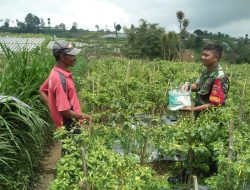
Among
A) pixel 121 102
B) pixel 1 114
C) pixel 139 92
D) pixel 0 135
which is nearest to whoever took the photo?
pixel 0 135

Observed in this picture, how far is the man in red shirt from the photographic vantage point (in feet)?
12.3

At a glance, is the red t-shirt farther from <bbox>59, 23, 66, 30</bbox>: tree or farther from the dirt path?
<bbox>59, 23, 66, 30</bbox>: tree

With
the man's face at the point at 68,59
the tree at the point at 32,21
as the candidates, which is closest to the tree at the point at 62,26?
the tree at the point at 32,21

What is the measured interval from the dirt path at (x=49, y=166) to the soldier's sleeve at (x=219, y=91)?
2144mm

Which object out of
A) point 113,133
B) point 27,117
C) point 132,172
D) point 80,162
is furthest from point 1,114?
point 132,172

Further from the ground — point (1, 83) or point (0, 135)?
point (1, 83)

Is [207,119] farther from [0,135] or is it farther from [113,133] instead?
[0,135]

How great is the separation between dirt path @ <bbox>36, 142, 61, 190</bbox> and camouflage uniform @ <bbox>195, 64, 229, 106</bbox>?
2.07 metres

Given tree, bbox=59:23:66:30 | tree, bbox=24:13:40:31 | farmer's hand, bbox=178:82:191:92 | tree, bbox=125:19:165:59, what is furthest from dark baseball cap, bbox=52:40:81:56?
tree, bbox=59:23:66:30

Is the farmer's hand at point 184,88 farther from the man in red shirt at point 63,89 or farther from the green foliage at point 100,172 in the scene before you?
the green foliage at point 100,172

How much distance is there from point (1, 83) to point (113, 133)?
1480mm

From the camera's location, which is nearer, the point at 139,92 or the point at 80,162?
the point at 80,162

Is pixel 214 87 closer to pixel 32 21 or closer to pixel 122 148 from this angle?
pixel 122 148

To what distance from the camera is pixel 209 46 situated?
4.60m
